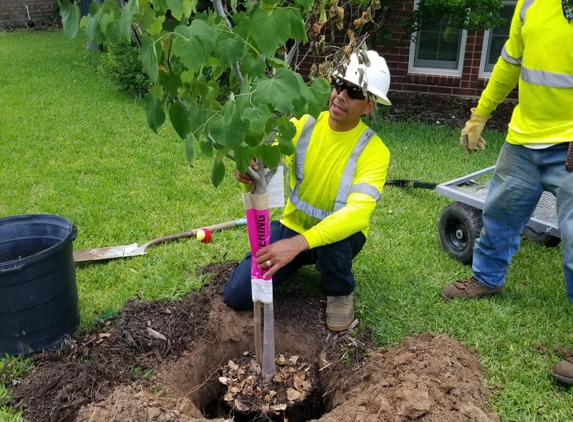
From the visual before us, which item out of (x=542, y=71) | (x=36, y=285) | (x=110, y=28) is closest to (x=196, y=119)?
(x=110, y=28)

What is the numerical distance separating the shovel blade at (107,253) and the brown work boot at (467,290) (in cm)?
214

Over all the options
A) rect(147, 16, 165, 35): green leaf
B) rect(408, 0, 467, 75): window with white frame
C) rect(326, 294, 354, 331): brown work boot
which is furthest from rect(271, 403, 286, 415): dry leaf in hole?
rect(408, 0, 467, 75): window with white frame

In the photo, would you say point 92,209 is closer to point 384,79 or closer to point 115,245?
point 115,245

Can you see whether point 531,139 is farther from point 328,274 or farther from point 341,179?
point 328,274

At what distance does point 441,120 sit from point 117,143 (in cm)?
415

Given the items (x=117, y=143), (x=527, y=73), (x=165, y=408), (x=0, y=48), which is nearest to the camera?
(x=165, y=408)

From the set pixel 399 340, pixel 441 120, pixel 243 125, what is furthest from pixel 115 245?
pixel 441 120

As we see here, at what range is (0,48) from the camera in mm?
12484

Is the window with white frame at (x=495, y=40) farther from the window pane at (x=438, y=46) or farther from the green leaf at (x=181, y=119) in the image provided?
the green leaf at (x=181, y=119)

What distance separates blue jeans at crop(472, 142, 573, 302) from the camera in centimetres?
287

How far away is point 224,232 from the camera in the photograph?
14.0 feet

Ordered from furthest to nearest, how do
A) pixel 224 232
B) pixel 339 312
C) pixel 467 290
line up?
1. pixel 224 232
2. pixel 467 290
3. pixel 339 312

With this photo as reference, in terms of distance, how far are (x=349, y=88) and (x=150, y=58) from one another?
4.64 ft

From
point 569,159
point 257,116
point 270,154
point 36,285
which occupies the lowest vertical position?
point 36,285
